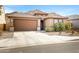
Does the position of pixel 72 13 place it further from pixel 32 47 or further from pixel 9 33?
pixel 9 33

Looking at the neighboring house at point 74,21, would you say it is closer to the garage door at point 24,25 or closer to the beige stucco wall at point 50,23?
the beige stucco wall at point 50,23

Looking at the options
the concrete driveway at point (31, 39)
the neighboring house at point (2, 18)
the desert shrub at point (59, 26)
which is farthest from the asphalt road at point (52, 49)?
the neighboring house at point (2, 18)

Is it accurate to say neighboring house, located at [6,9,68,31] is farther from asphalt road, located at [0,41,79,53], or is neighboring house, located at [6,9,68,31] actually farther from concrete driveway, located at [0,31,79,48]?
asphalt road, located at [0,41,79,53]

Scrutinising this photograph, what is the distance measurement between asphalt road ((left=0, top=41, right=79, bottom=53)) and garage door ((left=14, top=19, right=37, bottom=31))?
234 millimetres

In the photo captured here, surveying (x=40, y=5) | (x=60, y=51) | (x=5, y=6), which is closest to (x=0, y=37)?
(x=5, y=6)

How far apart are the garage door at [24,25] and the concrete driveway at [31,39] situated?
0.05 meters

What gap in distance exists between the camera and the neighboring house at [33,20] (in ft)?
6.01

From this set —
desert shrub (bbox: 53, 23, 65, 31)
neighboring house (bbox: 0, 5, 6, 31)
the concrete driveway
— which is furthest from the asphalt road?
neighboring house (bbox: 0, 5, 6, 31)

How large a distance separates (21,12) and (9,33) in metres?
0.29

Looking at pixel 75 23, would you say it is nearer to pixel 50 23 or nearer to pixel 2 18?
pixel 50 23

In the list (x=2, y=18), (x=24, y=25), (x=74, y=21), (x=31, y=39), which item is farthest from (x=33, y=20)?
(x=74, y=21)

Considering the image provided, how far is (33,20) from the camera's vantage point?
1854 mm

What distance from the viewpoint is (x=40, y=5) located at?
5.99 ft

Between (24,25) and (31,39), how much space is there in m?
0.20
